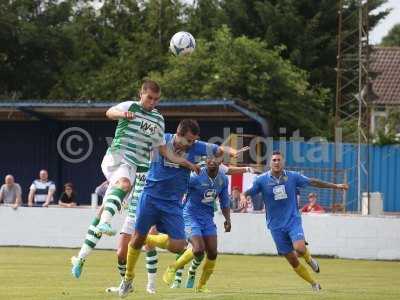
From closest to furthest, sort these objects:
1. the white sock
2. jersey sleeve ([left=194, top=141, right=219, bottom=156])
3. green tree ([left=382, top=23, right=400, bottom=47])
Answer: the white sock
jersey sleeve ([left=194, top=141, right=219, bottom=156])
green tree ([left=382, top=23, right=400, bottom=47])

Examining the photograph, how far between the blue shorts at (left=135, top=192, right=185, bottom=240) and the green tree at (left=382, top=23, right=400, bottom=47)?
299 ft

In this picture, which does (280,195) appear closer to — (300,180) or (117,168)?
(300,180)

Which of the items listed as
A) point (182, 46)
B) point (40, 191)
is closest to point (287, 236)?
point (182, 46)

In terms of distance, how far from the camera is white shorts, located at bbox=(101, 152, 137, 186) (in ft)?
46.1

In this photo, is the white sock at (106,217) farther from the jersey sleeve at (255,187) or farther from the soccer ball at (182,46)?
the soccer ball at (182,46)

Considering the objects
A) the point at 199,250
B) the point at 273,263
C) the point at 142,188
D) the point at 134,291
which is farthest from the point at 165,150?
the point at 273,263

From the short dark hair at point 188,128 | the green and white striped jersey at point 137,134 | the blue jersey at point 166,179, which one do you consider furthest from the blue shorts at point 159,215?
the short dark hair at point 188,128

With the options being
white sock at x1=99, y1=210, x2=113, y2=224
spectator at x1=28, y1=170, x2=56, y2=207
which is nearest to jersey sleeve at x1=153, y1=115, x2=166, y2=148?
white sock at x1=99, y1=210, x2=113, y2=224

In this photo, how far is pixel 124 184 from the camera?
45.5 feet

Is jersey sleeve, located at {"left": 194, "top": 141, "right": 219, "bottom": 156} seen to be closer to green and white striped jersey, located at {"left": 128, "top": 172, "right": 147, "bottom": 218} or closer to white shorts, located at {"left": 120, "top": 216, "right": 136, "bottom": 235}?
green and white striped jersey, located at {"left": 128, "top": 172, "right": 147, "bottom": 218}

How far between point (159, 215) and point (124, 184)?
3.61ft

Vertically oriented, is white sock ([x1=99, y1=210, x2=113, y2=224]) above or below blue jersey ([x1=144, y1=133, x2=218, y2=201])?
below

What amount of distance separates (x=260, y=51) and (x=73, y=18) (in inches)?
592

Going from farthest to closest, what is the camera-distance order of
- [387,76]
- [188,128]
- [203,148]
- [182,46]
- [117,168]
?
[387,76] → [182,46] → [203,148] → [188,128] → [117,168]
